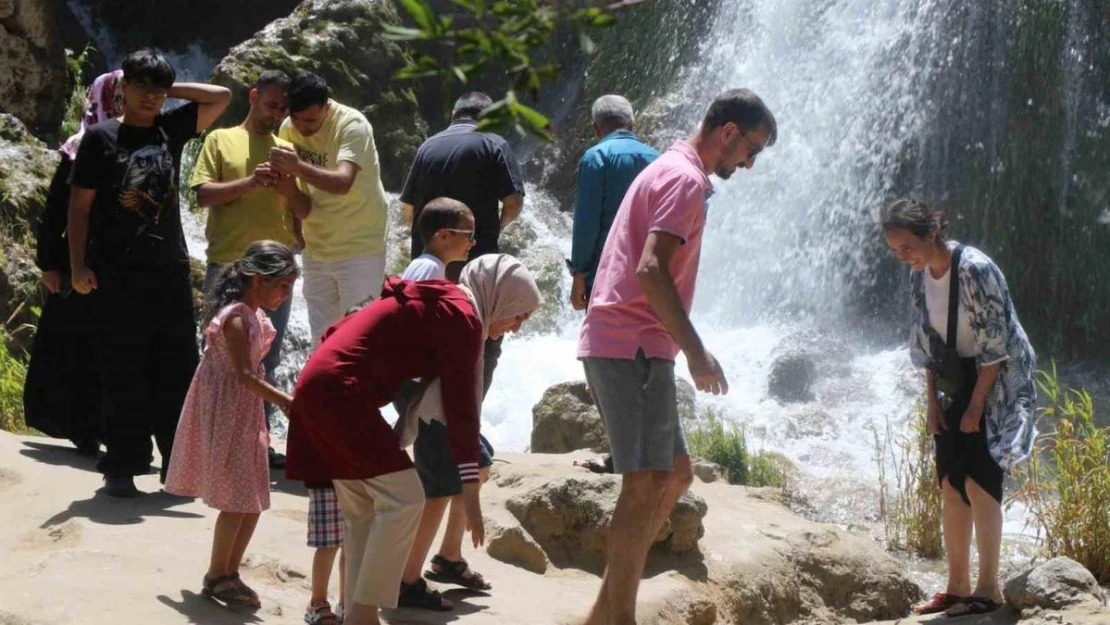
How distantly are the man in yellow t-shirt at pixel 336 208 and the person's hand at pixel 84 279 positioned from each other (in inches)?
37.7

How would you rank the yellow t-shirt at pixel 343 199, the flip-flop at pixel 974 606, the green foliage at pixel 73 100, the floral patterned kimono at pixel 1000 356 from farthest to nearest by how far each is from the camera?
the green foliage at pixel 73 100, the yellow t-shirt at pixel 343 199, the flip-flop at pixel 974 606, the floral patterned kimono at pixel 1000 356

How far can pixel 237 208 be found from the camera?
6633mm

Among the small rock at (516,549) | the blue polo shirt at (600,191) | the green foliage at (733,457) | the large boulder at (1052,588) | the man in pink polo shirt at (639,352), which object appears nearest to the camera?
the man in pink polo shirt at (639,352)

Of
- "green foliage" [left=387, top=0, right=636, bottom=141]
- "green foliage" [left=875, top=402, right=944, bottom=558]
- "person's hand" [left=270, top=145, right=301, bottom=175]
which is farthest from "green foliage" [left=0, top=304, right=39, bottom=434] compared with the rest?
"green foliage" [left=387, top=0, right=636, bottom=141]

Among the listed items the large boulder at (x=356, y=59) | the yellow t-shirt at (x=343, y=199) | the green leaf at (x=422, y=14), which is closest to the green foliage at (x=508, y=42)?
the green leaf at (x=422, y=14)

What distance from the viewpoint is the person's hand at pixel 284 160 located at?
6.38m

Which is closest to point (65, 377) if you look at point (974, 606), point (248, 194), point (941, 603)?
point (248, 194)

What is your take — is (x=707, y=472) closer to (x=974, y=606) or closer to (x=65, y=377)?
(x=974, y=606)

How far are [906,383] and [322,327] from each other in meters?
5.98

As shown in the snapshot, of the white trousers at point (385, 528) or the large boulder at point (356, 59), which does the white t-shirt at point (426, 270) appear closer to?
the white trousers at point (385, 528)

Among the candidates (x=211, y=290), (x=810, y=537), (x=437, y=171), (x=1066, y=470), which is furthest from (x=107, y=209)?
(x=1066, y=470)

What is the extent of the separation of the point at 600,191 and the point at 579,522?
1372 millimetres

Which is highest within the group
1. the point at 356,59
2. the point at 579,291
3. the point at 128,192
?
the point at 356,59

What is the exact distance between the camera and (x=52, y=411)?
6.90m
